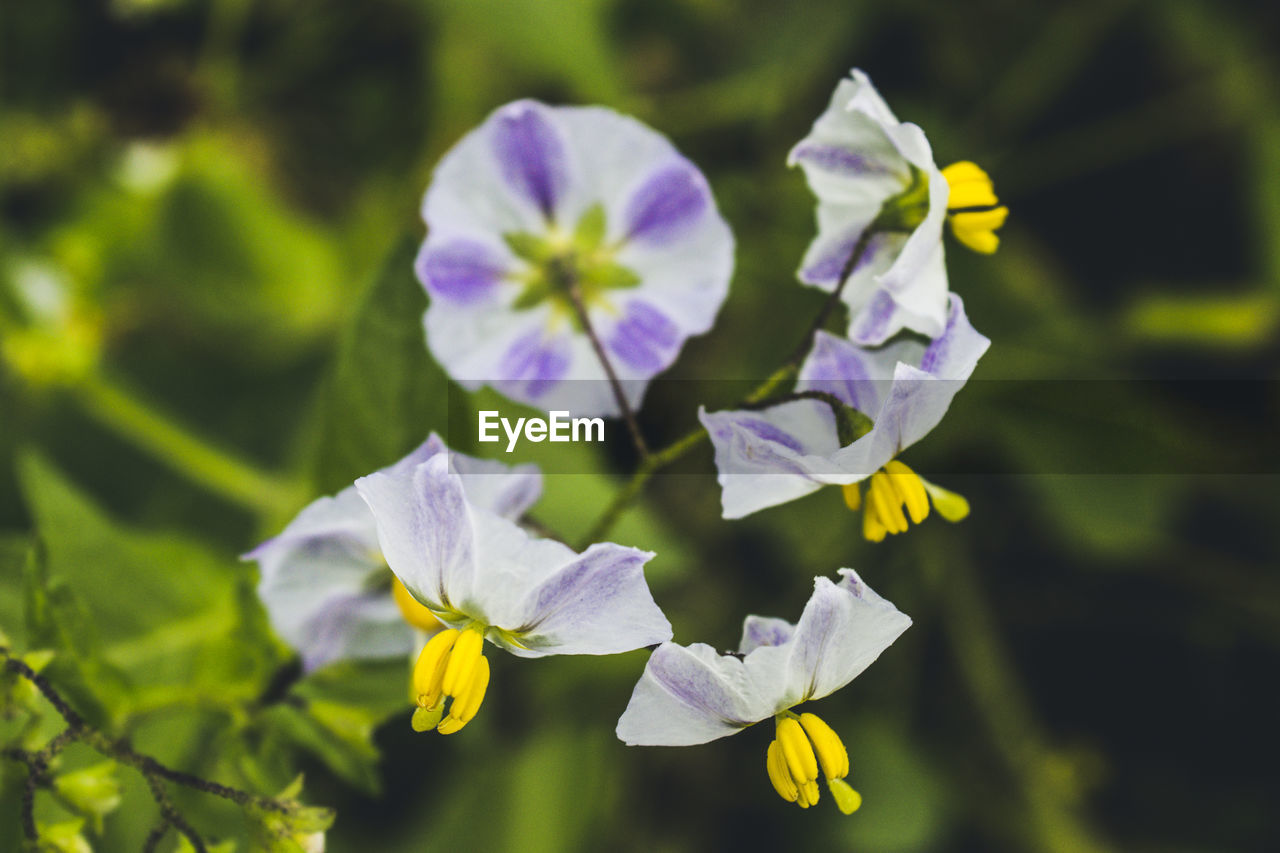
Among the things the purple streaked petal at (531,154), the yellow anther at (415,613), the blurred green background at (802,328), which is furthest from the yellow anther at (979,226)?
the blurred green background at (802,328)

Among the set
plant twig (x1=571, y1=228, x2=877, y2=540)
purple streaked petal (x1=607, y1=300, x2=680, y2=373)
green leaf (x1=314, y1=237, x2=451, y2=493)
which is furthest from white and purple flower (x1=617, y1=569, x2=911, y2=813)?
green leaf (x1=314, y1=237, x2=451, y2=493)

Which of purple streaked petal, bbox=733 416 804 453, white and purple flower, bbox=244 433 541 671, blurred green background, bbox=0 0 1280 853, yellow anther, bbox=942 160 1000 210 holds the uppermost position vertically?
→ yellow anther, bbox=942 160 1000 210

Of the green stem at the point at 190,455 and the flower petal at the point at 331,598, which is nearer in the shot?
the flower petal at the point at 331,598

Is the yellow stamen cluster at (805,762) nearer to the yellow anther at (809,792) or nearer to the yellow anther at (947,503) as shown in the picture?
the yellow anther at (809,792)

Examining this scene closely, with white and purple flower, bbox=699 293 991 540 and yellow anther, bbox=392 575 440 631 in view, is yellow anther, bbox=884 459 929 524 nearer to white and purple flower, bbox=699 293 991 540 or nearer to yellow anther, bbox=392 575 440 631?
white and purple flower, bbox=699 293 991 540

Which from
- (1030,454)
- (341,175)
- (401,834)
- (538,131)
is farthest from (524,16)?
(401,834)

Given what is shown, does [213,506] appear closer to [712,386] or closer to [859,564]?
[712,386]
